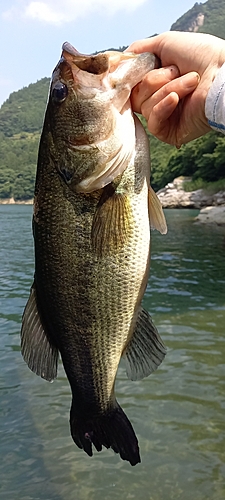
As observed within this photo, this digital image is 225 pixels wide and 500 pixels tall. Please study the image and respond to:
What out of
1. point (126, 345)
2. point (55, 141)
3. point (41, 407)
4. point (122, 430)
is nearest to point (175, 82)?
point (55, 141)

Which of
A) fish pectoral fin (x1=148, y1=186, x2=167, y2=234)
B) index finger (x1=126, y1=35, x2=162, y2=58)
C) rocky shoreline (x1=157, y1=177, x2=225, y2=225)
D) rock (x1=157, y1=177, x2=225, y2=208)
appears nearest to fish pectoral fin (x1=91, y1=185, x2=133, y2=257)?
fish pectoral fin (x1=148, y1=186, x2=167, y2=234)

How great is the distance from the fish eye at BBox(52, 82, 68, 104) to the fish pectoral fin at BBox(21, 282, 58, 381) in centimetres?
103

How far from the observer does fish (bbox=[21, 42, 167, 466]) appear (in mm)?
2535

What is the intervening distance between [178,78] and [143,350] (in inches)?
60.0

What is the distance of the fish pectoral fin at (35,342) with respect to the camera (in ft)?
9.29

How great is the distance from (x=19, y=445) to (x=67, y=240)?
5.28 m

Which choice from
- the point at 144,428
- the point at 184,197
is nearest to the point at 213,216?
the point at 184,197

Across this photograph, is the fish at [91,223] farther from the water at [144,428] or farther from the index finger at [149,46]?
the water at [144,428]

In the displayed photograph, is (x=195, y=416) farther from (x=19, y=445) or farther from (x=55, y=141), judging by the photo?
(x=55, y=141)

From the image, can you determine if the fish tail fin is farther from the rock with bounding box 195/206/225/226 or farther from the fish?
the rock with bounding box 195/206/225/226

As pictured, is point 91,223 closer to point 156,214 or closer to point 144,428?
point 156,214

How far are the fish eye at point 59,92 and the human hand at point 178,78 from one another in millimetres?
397

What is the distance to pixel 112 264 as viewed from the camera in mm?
2658

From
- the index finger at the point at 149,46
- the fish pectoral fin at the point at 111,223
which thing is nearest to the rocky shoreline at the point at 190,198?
the index finger at the point at 149,46
